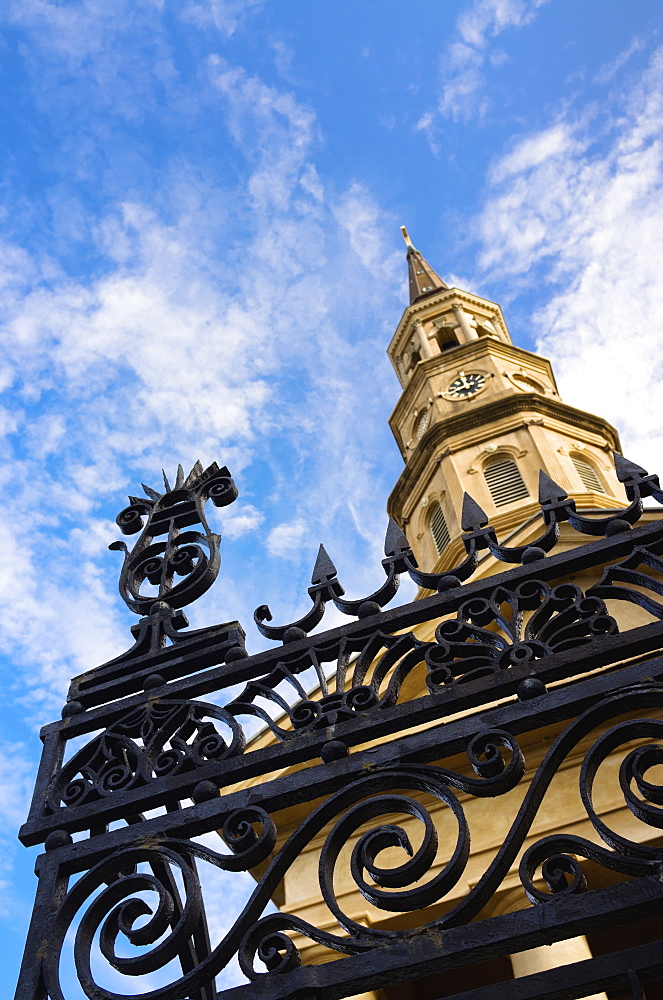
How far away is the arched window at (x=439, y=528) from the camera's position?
2666 cm

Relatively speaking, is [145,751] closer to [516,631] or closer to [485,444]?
[516,631]

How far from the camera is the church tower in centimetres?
2573

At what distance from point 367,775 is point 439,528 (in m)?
23.9

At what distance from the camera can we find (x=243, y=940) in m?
3.29

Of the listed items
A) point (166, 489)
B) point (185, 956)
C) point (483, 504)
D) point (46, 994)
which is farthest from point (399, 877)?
point (483, 504)

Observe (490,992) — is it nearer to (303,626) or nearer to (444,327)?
(303,626)

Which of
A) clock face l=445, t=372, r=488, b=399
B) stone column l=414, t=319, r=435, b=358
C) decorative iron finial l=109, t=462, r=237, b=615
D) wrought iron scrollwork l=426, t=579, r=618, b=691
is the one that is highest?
stone column l=414, t=319, r=435, b=358

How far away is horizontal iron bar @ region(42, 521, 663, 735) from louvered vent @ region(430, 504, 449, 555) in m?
22.1

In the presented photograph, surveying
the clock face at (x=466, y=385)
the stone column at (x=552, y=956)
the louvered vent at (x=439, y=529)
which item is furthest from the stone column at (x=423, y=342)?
the stone column at (x=552, y=956)

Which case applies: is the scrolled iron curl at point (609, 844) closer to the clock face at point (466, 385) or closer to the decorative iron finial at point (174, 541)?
the decorative iron finial at point (174, 541)

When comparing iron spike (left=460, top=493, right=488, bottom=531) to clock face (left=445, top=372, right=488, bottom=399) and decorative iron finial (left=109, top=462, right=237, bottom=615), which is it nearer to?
decorative iron finial (left=109, top=462, right=237, bottom=615)

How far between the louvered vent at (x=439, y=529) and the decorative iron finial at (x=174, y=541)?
20974 millimetres

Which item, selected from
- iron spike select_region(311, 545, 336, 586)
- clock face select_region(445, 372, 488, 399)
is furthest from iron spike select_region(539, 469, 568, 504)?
clock face select_region(445, 372, 488, 399)

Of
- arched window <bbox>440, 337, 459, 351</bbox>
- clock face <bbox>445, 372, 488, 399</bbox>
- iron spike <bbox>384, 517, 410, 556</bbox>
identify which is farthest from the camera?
arched window <bbox>440, 337, 459, 351</bbox>
